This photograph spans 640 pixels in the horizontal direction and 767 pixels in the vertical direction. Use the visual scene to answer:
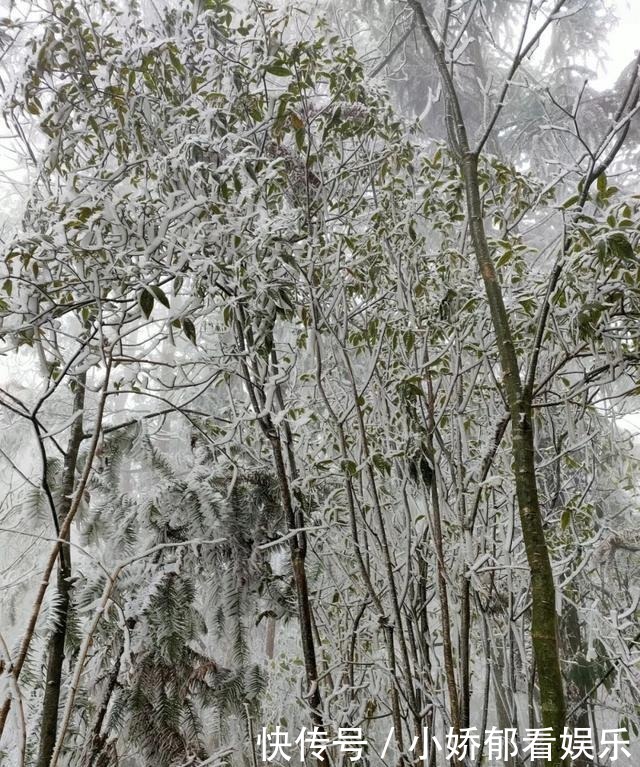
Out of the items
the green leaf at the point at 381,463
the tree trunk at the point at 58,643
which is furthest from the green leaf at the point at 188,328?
the green leaf at the point at 381,463

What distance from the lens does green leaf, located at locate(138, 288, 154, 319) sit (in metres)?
1.16

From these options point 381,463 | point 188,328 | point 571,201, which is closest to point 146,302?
point 188,328

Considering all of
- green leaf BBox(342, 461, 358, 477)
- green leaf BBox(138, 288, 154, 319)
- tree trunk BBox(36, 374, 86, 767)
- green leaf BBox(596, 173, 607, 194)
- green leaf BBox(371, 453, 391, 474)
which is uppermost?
green leaf BBox(596, 173, 607, 194)

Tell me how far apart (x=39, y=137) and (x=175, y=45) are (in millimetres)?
671

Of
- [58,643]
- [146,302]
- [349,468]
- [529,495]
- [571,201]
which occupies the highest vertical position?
[571,201]

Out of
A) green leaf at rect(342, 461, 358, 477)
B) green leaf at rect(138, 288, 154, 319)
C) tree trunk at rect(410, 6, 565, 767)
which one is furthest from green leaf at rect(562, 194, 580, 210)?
green leaf at rect(138, 288, 154, 319)

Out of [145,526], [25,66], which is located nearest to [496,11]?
[25,66]

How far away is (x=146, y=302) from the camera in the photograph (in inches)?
46.1

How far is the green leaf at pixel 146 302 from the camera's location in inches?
45.7

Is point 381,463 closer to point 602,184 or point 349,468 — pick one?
point 349,468

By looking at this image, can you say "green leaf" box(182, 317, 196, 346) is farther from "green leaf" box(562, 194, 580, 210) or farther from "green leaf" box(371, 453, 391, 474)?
"green leaf" box(562, 194, 580, 210)

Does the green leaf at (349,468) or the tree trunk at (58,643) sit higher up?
the green leaf at (349,468)

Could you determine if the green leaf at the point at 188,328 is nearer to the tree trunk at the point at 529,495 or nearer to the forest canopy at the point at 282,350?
the forest canopy at the point at 282,350

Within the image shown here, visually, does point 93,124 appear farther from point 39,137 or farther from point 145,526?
point 145,526
